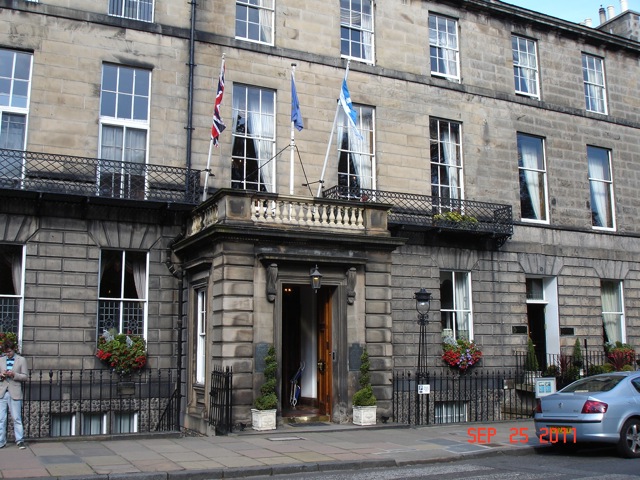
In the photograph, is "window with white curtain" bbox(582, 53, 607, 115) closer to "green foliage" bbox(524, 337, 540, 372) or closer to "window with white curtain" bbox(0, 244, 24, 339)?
"green foliage" bbox(524, 337, 540, 372)

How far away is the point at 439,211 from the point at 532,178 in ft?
14.6

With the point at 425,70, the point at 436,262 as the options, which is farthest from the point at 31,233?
the point at 425,70

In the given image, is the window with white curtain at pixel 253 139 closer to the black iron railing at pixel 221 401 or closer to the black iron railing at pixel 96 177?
the black iron railing at pixel 96 177

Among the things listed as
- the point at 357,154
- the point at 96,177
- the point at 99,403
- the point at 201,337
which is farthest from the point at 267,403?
the point at 357,154

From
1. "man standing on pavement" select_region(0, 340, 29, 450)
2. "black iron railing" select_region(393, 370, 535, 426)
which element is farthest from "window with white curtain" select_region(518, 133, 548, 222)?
"man standing on pavement" select_region(0, 340, 29, 450)

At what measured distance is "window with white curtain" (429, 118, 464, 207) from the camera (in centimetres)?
2266

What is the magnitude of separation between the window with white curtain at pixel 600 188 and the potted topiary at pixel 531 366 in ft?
19.6

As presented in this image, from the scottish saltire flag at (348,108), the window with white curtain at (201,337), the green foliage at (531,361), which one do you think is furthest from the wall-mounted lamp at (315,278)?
the green foliage at (531,361)

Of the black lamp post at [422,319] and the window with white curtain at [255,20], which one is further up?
the window with white curtain at [255,20]

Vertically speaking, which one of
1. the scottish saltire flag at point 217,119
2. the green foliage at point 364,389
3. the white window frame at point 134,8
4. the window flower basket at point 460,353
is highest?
the white window frame at point 134,8

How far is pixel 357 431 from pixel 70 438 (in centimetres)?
622

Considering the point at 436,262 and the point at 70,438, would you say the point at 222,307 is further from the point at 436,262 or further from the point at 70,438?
the point at 436,262

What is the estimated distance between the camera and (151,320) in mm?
18188

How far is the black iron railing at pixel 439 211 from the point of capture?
68.7 ft
